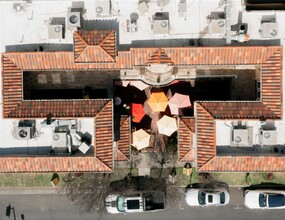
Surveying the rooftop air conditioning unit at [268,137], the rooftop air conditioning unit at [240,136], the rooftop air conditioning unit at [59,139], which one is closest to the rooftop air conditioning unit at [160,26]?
the rooftop air conditioning unit at [240,136]

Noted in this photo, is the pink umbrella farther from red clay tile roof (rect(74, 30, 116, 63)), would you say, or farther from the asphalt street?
the asphalt street

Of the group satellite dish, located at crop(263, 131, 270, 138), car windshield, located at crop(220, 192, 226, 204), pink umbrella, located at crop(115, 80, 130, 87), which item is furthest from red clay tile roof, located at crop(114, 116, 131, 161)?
satellite dish, located at crop(263, 131, 270, 138)

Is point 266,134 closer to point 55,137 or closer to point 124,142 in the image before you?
point 124,142

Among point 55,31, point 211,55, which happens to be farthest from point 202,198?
point 55,31

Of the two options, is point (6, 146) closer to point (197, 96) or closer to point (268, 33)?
point (197, 96)

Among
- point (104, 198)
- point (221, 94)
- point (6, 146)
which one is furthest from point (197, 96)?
point (6, 146)

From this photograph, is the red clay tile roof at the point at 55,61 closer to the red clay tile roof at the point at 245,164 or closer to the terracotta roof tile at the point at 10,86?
the terracotta roof tile at the point at 10,86
